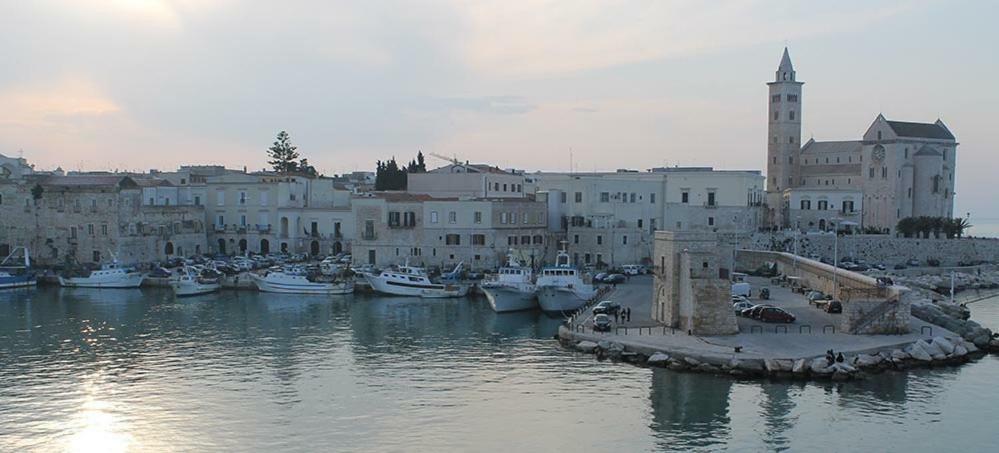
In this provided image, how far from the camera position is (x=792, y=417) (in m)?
20.5

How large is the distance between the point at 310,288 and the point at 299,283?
728mm

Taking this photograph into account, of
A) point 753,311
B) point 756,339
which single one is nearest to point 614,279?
point 753,311

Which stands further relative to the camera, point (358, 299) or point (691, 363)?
point (358, 299)

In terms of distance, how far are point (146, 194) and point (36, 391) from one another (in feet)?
118

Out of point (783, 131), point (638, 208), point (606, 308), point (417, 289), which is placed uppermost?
point (783, 131)

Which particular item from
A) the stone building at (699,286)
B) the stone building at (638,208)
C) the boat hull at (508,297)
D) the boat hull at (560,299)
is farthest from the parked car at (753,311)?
the stone building at (638,208)

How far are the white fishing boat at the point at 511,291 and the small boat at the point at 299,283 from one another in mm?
9442

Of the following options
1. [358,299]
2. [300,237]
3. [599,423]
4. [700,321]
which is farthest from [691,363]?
[300,237]

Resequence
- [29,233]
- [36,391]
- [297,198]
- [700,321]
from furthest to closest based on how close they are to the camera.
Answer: [297,198], [29,233], [700,321], [36,391]

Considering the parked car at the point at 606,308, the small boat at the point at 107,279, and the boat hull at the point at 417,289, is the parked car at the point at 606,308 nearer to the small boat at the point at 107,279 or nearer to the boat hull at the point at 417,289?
the boat hull at the point at 417,289

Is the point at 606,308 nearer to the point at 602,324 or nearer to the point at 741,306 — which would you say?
the point at 602,324

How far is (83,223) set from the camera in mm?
51969

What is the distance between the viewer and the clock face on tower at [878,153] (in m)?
66.4

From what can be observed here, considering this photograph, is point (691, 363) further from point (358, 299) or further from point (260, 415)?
point (358, 299)
